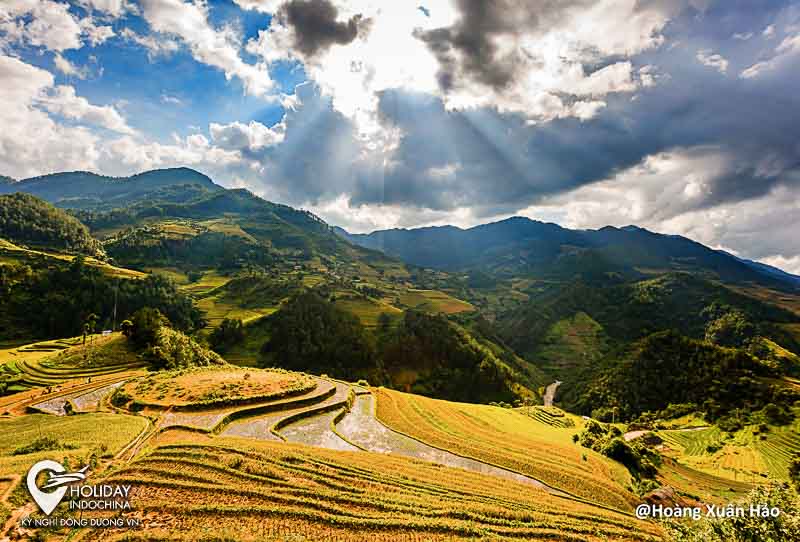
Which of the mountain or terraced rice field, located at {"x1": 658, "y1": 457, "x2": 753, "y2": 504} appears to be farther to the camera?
the mountain

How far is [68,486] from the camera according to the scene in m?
17.3

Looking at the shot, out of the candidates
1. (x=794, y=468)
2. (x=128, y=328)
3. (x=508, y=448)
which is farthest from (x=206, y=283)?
(x=794, y=468)

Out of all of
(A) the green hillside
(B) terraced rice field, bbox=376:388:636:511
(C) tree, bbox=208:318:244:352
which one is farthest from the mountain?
(A) the green hillside

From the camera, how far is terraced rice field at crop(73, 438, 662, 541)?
16.3 metres

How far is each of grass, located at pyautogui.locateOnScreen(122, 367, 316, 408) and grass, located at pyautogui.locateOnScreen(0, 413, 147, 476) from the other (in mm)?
4601

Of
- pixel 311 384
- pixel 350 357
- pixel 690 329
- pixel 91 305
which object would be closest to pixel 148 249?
pixel 91 305

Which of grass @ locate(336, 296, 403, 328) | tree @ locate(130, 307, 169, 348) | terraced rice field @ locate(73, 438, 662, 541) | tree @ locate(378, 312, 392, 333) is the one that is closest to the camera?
terraced rice field @ locate(73, 438, 662, 541)

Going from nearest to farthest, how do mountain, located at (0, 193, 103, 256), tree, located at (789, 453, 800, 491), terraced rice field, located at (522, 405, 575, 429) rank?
1. tree, located at (789, 453, 800, 491)
2. terraced rice field, located at (522, 405, 575, 429)
3. mountain, located at (0, 193, 103, 256)

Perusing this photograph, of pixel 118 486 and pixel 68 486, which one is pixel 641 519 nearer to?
pixel 118 486

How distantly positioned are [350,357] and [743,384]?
93.7 meters

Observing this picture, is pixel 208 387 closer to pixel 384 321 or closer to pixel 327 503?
pixel 327 503

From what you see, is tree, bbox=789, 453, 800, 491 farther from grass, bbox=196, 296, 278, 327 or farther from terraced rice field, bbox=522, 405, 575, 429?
grass, bbox=196, 296, 278, 327

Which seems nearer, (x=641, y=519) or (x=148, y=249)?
(x=641, y=519)

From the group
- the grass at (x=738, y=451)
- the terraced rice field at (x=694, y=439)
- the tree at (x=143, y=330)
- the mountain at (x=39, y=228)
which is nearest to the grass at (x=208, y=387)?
the tree at (x=143, y=330)
